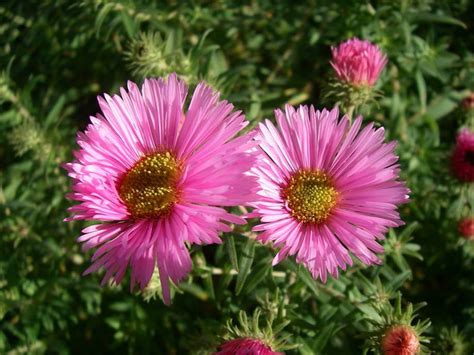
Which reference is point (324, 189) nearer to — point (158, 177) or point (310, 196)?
point (310, 196)

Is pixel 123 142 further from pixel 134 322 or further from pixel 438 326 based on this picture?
pixel 438 326

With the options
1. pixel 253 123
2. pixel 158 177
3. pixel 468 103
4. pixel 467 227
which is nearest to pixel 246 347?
pixel 158 177

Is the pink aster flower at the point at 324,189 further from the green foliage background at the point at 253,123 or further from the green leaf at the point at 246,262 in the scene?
the green foliage background at the point at 253,123

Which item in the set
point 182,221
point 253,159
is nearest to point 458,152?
point 253,159

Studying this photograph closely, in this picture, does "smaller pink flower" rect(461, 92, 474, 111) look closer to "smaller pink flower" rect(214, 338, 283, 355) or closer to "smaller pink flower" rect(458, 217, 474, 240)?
"smaller pink flower" rect(458, 217, 474, 240)

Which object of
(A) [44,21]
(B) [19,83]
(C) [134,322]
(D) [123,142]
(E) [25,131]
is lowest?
(C) [134,322]
